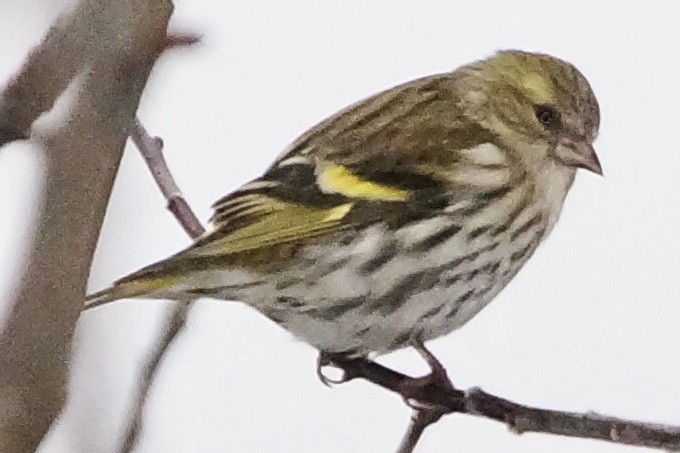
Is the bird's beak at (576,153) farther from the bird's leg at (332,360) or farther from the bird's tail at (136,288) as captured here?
the bird's tail at (136,288)

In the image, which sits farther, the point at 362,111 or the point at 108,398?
the point at 362,111

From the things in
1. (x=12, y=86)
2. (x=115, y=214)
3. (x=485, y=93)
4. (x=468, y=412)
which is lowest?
(x=468, y=412)

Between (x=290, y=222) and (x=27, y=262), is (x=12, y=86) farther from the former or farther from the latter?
(x=290, y=222)

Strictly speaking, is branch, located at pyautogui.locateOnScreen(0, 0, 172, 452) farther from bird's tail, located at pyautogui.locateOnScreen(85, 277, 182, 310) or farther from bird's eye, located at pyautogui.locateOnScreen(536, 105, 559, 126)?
bird's eye, located at pyautogui.locateOnScreen(536, 105, 559, 126)

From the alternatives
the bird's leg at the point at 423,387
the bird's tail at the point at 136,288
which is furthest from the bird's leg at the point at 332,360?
the bird's tail at the point at 136,288

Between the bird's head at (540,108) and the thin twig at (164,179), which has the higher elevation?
the thin twig at (164,179)

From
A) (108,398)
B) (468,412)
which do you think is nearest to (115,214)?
(108,398)

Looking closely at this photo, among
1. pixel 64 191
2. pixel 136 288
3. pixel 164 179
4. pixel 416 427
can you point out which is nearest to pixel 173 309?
pixel 136 288
